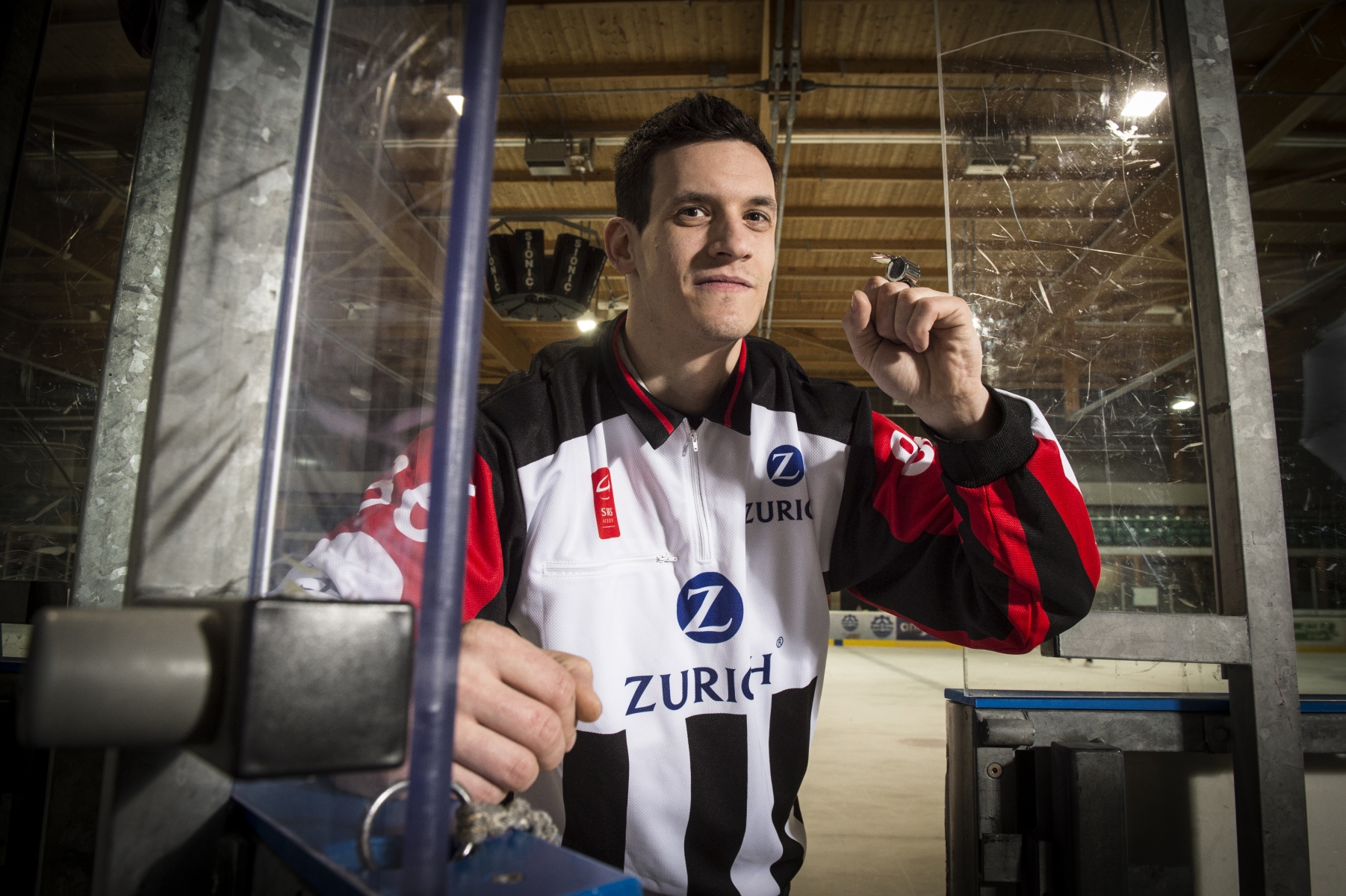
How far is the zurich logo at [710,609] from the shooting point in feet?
3.51

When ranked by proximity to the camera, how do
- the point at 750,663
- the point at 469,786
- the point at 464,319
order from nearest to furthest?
the point at 464,319 < the point at 469,786 < the point at 750,663

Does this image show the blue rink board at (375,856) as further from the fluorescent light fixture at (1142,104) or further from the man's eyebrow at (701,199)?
the fluorescent light fixture at (1142,104)

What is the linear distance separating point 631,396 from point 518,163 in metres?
5.35

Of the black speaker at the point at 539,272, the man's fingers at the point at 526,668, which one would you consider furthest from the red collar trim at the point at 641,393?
the black speaker at the point at 539,272

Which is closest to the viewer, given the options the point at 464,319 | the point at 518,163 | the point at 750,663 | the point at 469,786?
the point at 464,319

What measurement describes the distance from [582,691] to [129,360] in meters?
0.74

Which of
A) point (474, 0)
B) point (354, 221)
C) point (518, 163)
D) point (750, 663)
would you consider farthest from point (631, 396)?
point (518, 163)

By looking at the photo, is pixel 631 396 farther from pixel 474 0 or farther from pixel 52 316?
pixel 52 316

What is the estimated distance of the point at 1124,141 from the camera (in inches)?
54.8

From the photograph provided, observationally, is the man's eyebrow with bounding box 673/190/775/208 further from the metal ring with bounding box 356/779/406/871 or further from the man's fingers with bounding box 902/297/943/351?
the metal ring with bounding box 356/779/406/871

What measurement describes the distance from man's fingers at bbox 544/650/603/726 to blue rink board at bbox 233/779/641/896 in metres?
0.08

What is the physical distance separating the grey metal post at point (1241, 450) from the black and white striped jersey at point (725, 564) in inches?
15.1

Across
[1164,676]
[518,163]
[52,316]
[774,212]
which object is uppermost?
[518,163]

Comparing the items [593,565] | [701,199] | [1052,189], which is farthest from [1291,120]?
[593,565]
